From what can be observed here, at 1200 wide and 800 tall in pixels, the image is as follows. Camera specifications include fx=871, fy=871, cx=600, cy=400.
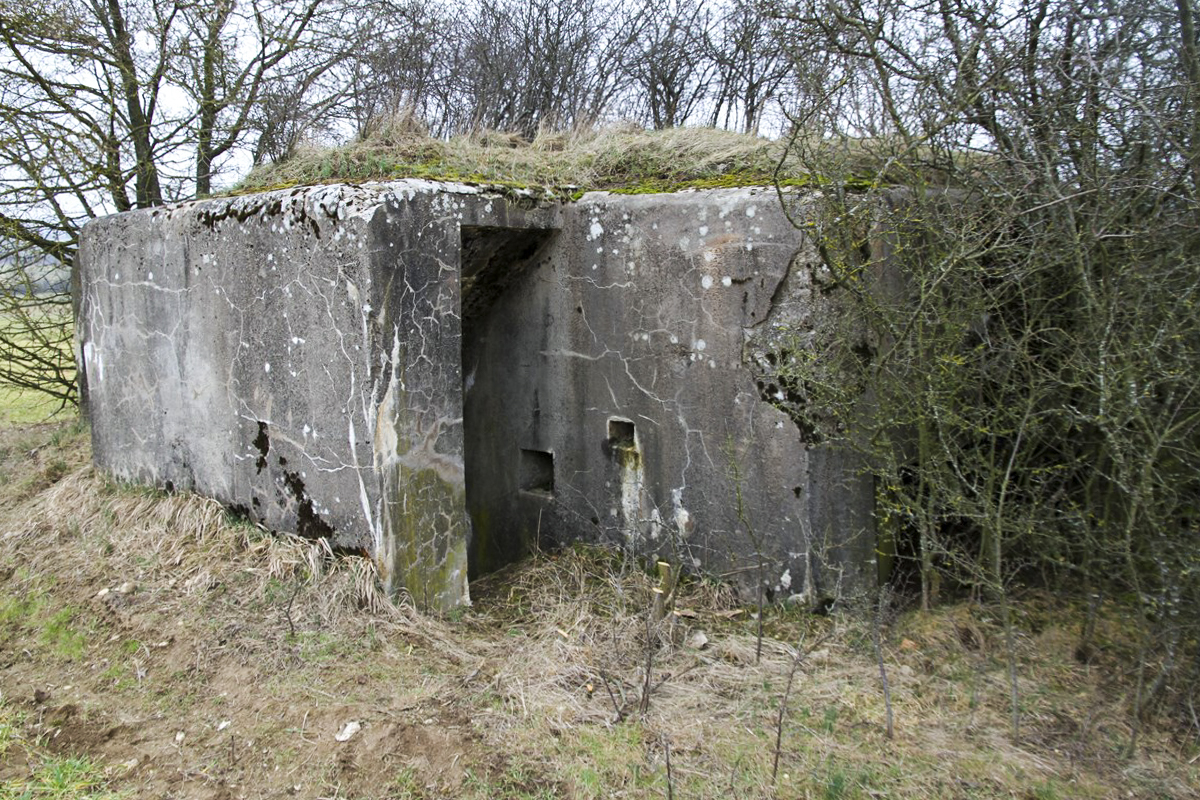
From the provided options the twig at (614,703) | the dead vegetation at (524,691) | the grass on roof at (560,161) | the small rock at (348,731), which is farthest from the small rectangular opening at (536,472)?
the small rock at (348,731)

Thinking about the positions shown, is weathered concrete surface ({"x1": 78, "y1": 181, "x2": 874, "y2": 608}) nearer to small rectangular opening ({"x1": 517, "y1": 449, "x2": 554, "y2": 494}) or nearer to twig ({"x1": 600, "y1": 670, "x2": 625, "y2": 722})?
small rectangular opening ({"x1": 517, "y1": 449, "x2": 554, "y2": 494})

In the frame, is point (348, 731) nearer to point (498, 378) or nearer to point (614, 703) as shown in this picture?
point (614, 703)

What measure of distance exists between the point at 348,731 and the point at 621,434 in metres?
2.03

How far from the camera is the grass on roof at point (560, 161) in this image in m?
4.50

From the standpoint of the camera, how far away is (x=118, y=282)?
5.75m

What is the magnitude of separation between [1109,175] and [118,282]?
566 cm

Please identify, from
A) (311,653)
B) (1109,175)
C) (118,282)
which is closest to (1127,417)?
(1109,175)

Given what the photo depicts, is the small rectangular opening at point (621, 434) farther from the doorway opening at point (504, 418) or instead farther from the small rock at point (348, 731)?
the small rock at point (348, 731)

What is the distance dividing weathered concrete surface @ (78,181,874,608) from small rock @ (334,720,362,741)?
91 centimetres

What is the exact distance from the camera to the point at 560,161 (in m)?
5.12

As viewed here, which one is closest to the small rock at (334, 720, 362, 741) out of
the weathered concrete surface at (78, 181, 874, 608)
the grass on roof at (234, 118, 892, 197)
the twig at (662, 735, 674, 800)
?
the weathered concrete surface at (78, 181, 874, 608)

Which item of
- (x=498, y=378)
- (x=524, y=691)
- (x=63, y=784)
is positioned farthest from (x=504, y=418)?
(x=63, y=784)

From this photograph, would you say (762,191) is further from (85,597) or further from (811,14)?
(85,597)

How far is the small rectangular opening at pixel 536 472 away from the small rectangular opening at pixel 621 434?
57cm
